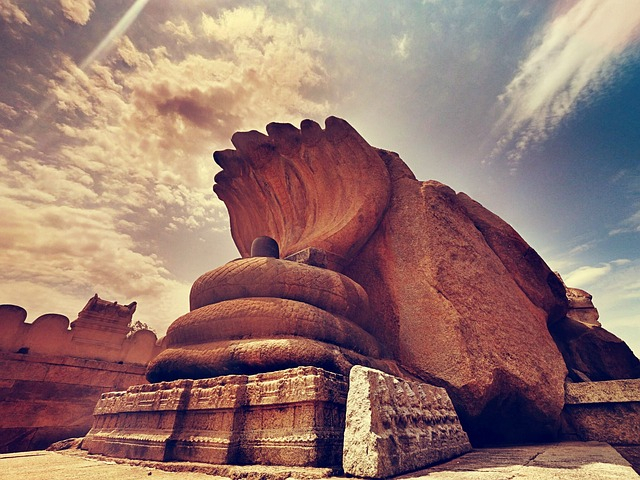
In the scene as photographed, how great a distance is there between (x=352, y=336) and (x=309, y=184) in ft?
10.8

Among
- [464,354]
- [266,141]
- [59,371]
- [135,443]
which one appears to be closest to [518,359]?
[464,354]

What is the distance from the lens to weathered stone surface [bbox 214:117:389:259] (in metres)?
5.66

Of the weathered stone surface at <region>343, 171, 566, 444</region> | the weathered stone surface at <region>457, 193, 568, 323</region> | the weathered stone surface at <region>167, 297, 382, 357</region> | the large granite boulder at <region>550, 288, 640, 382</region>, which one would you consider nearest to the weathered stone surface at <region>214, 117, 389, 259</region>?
the weathered stone surface at <region>343, 171, 566, 444</region>

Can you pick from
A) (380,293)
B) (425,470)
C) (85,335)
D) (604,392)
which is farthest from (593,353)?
(85,335)

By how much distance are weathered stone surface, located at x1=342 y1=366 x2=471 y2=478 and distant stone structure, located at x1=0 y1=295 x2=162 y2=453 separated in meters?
6.61

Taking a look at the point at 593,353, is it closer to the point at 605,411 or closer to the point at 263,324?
the point at 605,411

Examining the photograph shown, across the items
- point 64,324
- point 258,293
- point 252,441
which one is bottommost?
point 252,441

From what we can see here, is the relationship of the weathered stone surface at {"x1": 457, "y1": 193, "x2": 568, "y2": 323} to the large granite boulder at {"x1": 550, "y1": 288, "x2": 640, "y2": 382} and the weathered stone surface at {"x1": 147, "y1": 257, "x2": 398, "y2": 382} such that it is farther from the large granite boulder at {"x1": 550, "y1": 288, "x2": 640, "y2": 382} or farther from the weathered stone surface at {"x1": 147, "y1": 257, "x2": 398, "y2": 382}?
the weathered stone surface at {"x1": 147, "y1": 257, "x2": 398, "y2": 382}

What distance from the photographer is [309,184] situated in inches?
254

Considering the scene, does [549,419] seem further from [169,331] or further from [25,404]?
[25,404]

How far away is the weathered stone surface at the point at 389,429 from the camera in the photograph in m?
2.12

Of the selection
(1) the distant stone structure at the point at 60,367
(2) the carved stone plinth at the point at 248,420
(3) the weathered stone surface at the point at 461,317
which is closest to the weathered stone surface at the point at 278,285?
(3) the weathered stone surface at the point at 461,317

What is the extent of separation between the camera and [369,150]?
6.24 metres

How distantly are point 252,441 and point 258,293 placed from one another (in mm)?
1601
